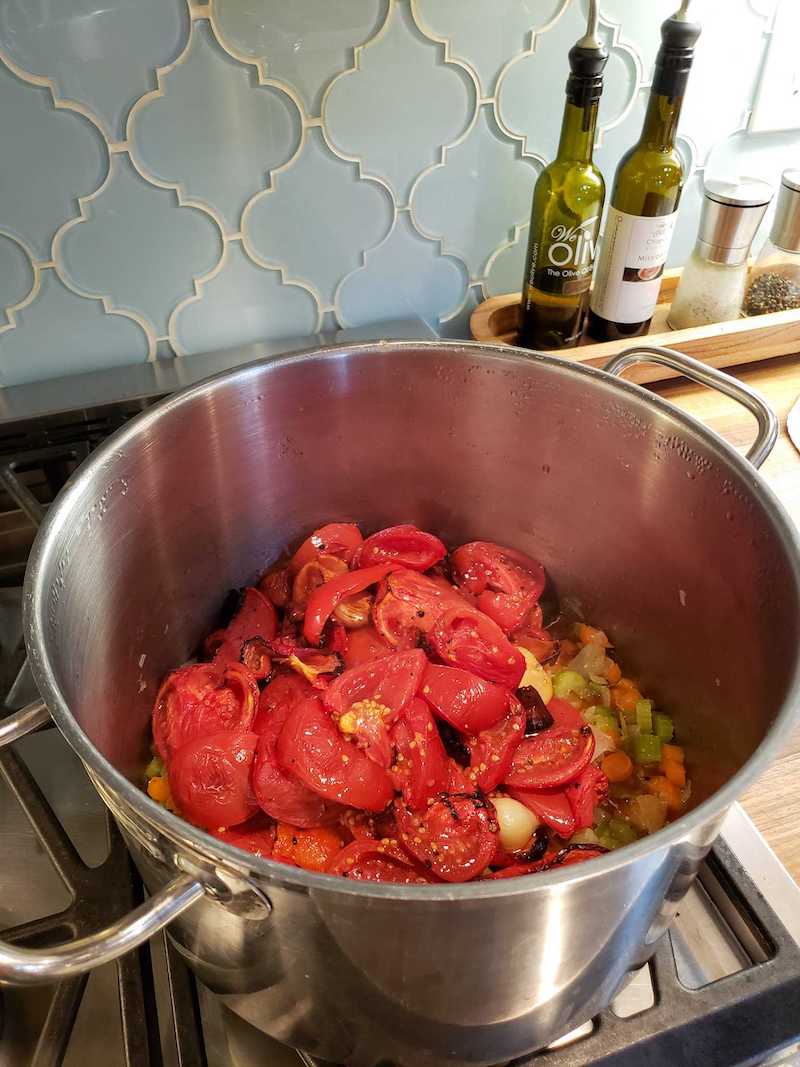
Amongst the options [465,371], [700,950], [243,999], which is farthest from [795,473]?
[243,999]

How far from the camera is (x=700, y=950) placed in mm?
721

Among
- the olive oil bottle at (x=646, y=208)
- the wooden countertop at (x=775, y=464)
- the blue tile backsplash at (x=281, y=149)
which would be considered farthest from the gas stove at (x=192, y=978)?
the olive oil bottle at (x=646, y=208)

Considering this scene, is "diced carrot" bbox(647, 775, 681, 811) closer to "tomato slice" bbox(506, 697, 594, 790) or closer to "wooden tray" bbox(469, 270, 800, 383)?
"tomato slice" bbox(506, 697, 594, 790)

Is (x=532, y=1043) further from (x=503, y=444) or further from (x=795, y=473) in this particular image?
(x=795, y=473)

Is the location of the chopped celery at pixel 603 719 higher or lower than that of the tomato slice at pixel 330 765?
lower

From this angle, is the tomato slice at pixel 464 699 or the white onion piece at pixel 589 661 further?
the white onion piece at pixel 589 661

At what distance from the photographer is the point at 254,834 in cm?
80

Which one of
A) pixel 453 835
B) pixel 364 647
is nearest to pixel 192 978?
pixel 453 835

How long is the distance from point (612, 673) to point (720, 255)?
574 mm

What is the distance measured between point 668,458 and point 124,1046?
71cm

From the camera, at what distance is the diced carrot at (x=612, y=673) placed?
97 centimetres

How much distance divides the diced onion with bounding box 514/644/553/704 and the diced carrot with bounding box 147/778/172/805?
379 mm

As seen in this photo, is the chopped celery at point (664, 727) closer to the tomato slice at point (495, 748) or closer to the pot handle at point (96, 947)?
the tomato slice at point (495, 748)

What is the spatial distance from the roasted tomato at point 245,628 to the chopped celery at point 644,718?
1.37 ft
